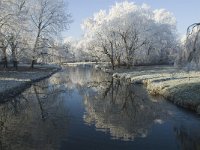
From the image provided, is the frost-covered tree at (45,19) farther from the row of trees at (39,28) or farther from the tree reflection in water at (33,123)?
the tree reflection in water at (33,123)

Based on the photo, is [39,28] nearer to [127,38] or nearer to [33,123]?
[127,38]

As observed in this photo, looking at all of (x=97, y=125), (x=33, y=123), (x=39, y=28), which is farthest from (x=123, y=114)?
(x=39, y=28)

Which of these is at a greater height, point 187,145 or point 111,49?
point 111,49

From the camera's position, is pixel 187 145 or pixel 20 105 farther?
pixel 20 105

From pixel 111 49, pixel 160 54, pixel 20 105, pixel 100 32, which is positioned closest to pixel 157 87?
pixel 20 105

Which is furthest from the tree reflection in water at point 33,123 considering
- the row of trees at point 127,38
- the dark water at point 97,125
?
the row of trees at point 127,38

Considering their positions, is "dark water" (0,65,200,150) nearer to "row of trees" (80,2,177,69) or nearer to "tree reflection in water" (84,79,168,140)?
"tree reflection in water" (84,79,168,140)

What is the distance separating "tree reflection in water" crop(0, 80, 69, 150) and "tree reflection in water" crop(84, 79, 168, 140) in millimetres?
1995

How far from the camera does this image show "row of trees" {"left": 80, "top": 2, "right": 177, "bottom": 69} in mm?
74625

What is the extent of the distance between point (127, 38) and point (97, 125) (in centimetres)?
5528

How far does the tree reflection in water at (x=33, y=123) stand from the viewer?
1631 centimetres

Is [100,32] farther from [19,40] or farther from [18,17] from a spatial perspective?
[18,17]

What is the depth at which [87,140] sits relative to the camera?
17.1 metres

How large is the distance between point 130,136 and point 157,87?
669 inches
